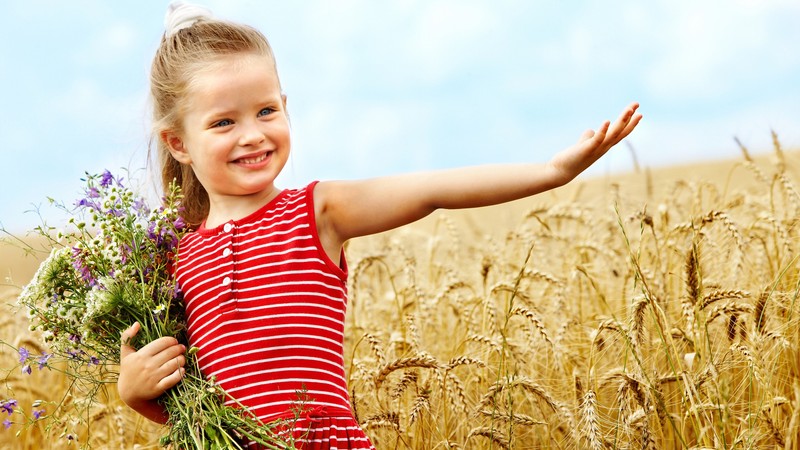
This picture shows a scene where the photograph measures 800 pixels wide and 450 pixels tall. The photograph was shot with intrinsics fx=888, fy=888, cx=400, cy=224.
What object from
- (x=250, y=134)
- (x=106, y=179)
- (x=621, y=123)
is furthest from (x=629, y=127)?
(x=106, y=179)

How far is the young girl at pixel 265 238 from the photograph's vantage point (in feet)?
7.22

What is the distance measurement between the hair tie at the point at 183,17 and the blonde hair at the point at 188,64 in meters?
0.01

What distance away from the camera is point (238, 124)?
2305 mm

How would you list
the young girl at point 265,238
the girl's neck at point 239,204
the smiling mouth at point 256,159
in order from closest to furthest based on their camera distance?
the young girl at point 265,238 < the smiling mouth at point 256,159 < the girl's neck at point 239,204

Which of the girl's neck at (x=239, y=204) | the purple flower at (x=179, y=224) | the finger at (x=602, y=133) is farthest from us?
the purple flower at (x=179, y=224)

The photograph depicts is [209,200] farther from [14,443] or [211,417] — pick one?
[14,443]

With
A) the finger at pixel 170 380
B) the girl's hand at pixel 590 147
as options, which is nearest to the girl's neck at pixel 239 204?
the finger at pixel 170 380

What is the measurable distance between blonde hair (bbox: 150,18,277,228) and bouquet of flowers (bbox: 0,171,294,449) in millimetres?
170

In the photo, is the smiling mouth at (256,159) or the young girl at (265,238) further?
the smiling mouth at (256,159)

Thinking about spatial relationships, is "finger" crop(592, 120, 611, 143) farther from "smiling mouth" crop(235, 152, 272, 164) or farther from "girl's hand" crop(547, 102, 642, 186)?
"smiling mouth" crop(235, 152, 272, 164)

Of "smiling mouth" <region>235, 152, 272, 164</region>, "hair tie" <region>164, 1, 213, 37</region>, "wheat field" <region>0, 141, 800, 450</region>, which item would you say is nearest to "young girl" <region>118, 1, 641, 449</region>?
"smiling mouth" <region>235, 152, 272, 164</region>

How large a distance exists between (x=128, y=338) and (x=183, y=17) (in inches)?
37.3

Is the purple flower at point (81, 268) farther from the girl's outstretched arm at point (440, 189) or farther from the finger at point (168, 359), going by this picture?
the girl's outstretched arm at point (440, 189)

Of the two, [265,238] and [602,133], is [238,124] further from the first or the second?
[602,133]
